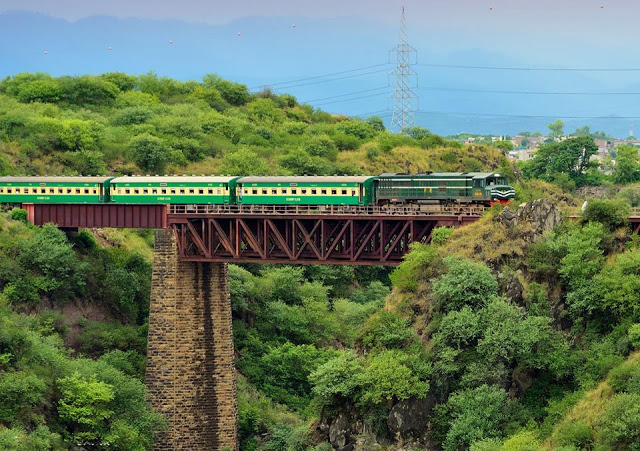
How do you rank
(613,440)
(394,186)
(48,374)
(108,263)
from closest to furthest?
(613,440) → (48,374) → (394,186) → (108,263)

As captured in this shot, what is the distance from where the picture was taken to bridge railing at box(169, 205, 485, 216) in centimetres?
8081

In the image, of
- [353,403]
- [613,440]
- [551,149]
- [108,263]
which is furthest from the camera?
[551,149]

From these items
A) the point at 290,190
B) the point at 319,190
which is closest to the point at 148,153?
the point at 290,190

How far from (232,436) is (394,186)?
23.4m

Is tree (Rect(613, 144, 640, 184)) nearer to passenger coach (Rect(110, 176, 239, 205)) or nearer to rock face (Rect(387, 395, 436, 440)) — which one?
passenger coach (Rect(110, 176, 239, 205))

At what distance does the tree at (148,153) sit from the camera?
13150cm

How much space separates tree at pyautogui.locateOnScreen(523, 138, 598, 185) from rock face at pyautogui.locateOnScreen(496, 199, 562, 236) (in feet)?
287

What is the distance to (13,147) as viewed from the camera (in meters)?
124

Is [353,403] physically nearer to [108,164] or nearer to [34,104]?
[108,164]

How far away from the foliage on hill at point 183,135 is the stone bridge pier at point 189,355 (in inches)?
1556

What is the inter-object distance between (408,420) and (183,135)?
→ 8158 centimetres

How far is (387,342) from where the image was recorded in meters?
72.5

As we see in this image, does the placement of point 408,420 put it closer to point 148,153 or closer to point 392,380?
point 392,380

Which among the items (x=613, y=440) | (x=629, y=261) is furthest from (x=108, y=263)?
(x=613, y=440)
